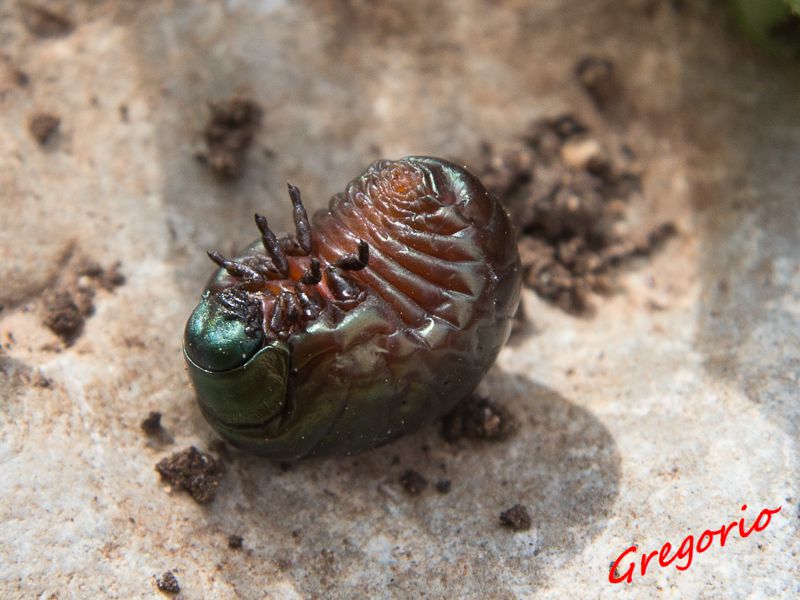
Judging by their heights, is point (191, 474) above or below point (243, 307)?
below

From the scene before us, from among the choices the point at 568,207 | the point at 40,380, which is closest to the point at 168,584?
the point at 40,380

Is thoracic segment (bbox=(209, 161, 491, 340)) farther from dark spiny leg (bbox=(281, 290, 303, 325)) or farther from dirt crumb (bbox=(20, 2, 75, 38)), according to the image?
dirt crumb (bbox=(20, 2, 75, 38))

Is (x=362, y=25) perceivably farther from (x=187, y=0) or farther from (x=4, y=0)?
(x=4, y=0)

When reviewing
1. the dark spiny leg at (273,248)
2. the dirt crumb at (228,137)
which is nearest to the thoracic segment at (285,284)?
the dark spiny leg at (273,248)

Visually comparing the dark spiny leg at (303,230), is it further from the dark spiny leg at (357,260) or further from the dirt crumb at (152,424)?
the dirt crumb at (152,424)

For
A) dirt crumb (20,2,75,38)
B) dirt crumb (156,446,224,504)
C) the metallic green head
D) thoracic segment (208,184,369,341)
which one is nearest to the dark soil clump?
dirt crumb (156,446,224,504)

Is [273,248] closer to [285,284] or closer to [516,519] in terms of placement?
[285,284]

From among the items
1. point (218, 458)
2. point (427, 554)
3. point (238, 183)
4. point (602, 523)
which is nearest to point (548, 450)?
point (602, 523)
